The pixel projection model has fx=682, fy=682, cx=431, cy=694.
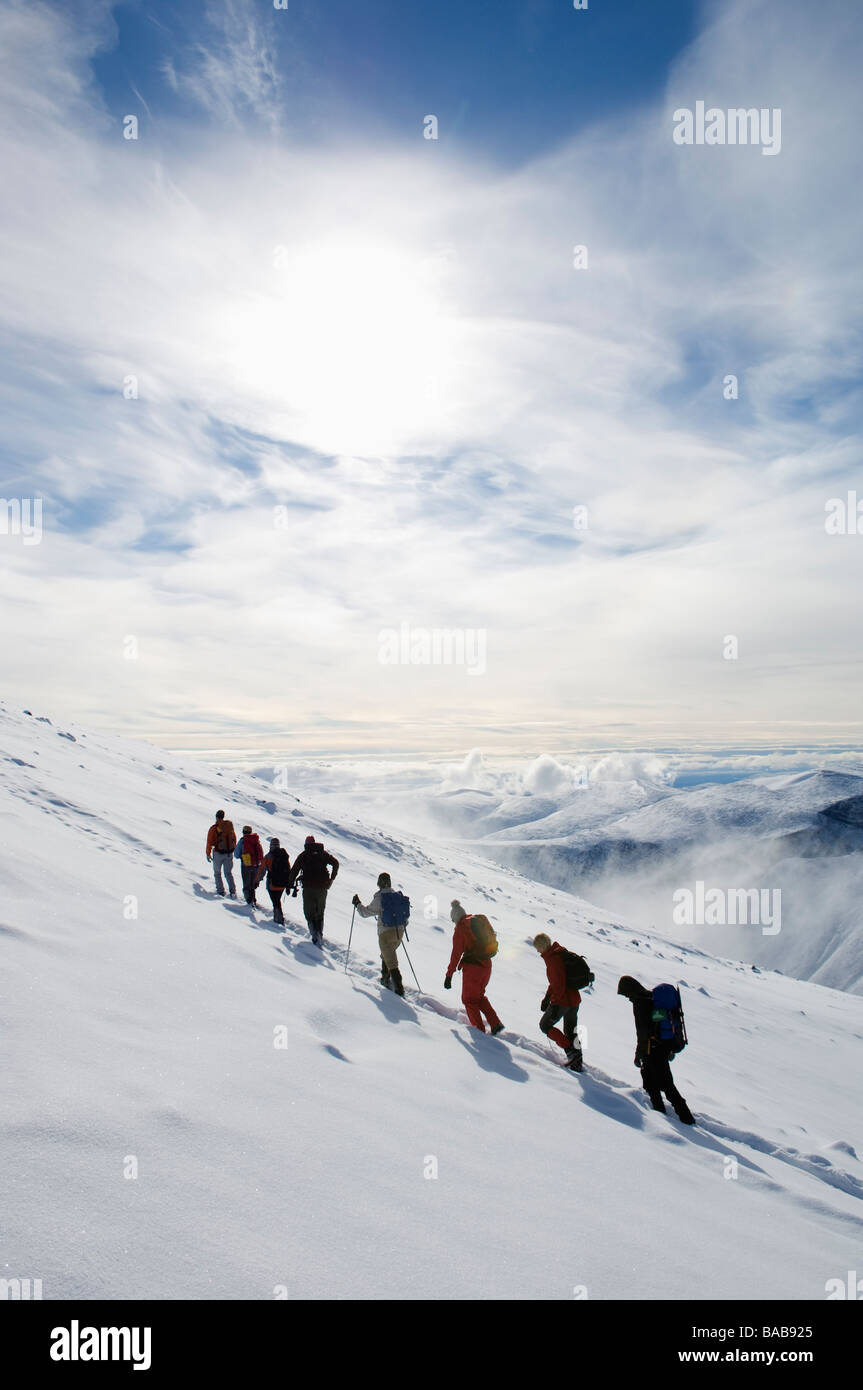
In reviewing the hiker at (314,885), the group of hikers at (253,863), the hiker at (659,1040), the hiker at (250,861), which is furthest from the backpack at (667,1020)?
the hiker at (250,861)

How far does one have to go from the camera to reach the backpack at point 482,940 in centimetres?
1170

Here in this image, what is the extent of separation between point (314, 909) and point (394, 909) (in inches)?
89.2

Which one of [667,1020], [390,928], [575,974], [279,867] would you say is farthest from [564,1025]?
[279,867]

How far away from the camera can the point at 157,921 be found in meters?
11.4

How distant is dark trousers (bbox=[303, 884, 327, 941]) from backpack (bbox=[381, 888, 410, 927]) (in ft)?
6.16

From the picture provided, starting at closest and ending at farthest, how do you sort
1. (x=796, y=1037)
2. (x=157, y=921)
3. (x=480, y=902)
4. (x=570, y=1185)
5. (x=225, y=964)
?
(x=570, y=1185) < (x=225, y=964) < (x=157, y=921) < (x=796, y=1037) < (x=480, y=902)

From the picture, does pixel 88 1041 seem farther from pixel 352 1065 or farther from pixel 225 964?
pixel 225 964

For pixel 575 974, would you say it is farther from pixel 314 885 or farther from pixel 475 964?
pixel 314 885

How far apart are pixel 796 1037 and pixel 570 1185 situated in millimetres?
23498

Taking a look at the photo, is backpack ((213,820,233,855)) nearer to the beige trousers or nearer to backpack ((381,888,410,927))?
backpack ((381,888,410,927))

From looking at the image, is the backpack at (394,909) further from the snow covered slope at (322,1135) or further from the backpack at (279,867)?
the backpack at (279,867)

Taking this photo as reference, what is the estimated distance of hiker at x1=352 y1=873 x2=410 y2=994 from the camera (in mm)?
12477
